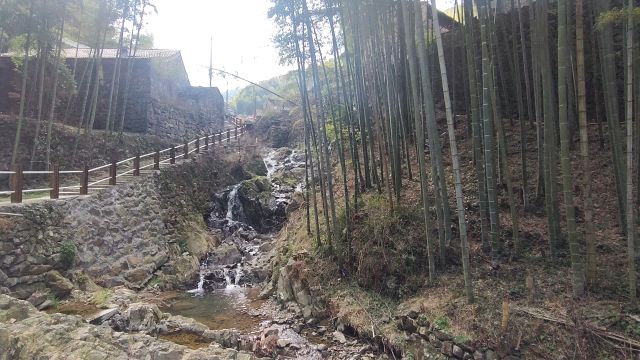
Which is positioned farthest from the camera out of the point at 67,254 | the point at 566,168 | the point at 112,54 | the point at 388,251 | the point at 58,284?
the point at 112,54

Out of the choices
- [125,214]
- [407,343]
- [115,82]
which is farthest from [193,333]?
[115,82]

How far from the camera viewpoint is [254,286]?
23.1 ft

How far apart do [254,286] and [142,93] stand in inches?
404

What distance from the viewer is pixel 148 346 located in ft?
11.3

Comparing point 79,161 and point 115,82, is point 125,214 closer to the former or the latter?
point 79,161

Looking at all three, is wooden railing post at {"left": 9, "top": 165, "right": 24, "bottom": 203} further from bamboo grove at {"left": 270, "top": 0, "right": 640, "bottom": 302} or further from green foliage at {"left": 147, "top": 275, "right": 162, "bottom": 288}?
bamboo grove at {"left": 270, "top": 0, "right": 640, "bottom": 302}

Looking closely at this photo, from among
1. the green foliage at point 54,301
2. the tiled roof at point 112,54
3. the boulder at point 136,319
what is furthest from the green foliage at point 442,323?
the tiled roof at point 112,54

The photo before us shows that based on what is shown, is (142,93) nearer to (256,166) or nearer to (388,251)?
(256,166)

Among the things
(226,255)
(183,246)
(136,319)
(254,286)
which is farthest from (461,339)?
(183,246)

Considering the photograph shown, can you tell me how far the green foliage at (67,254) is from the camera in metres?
5.88

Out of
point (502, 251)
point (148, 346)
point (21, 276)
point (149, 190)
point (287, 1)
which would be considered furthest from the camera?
point (149, 190)

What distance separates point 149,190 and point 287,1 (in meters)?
5.57

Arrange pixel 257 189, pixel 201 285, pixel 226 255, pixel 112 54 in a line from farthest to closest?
pixel 112 54, pixel 257 189, pixel 226 255, pixel 201 285

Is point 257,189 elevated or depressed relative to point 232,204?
elevated
